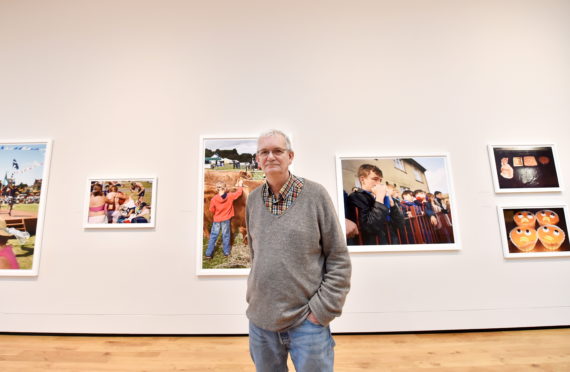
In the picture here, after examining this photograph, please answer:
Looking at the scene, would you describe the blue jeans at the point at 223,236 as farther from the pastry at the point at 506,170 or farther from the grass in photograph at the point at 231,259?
the pastry at the point at 506,170

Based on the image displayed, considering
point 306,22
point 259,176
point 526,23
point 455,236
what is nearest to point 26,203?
point 259,176

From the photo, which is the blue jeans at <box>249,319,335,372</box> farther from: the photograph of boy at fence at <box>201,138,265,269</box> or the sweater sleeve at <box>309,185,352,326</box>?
the photograph of boy at fence at <box>201,138,265,269</box>

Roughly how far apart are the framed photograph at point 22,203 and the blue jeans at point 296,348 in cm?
320

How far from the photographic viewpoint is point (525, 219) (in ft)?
9.47

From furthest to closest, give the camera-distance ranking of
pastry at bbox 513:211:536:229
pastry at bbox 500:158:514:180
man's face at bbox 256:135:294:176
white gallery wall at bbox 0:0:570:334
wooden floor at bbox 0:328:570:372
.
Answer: pastry at bbox 500:158:514:180
pastry at bbox 513:211:536:229
white gallery wall at bbox 0:0:570:334
wooden floor at bbox 0:328:570:372
man's face at bbox 256:135:294:176

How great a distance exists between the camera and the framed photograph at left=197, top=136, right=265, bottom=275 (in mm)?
2809

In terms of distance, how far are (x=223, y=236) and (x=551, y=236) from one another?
3.81 m

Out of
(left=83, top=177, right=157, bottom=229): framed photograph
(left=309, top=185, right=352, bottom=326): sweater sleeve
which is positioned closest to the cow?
(left=83, top=177, right=157, bottom=229): framed photograph

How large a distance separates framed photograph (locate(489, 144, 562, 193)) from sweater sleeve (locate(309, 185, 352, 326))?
9.48 ft

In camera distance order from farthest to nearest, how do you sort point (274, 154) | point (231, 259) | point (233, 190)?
1. point (233, 190)
2. point (231, 259)
3. point (274, 154)

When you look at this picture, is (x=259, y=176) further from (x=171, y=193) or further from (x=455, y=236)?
(x=455, y=236)

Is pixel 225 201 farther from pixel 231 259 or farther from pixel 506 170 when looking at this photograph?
pixel 506 170

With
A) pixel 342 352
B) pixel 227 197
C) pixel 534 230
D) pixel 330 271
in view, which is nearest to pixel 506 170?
pixel 534 230

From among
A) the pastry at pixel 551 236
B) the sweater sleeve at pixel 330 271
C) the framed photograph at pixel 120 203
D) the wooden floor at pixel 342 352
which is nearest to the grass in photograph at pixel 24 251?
the framed photograph at pixel 120 203
